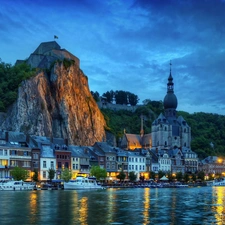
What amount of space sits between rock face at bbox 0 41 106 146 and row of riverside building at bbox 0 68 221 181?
1301cm

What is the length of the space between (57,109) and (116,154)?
2744 centimetres

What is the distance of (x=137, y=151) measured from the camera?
141 meters

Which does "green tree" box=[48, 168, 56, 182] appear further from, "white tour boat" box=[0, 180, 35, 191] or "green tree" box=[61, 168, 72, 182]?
"white tour boat" box=[0, 180, 35, 191]

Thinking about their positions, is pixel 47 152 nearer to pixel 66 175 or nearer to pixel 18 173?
pixel 66 175

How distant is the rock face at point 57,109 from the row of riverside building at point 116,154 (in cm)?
1301

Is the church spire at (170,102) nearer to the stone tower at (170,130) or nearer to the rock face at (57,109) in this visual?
the stone tower at (170,130)

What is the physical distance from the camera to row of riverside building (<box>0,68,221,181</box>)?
9950 cm

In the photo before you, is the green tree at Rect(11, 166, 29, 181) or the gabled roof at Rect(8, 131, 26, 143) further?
the gabled roof at Rect(8, 131, 26, 143)

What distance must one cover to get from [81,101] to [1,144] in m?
57.0

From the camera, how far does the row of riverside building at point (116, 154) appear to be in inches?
3917

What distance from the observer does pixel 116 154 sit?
126 meters

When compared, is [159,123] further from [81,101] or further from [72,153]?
[72,153]

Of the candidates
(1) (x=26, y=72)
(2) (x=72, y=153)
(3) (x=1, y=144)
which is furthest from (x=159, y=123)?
(3) (x=1, y=144)

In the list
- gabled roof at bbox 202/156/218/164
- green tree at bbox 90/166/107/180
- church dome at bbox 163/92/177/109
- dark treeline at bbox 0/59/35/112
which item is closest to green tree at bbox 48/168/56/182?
green tree at bbox 90/166/107/180
